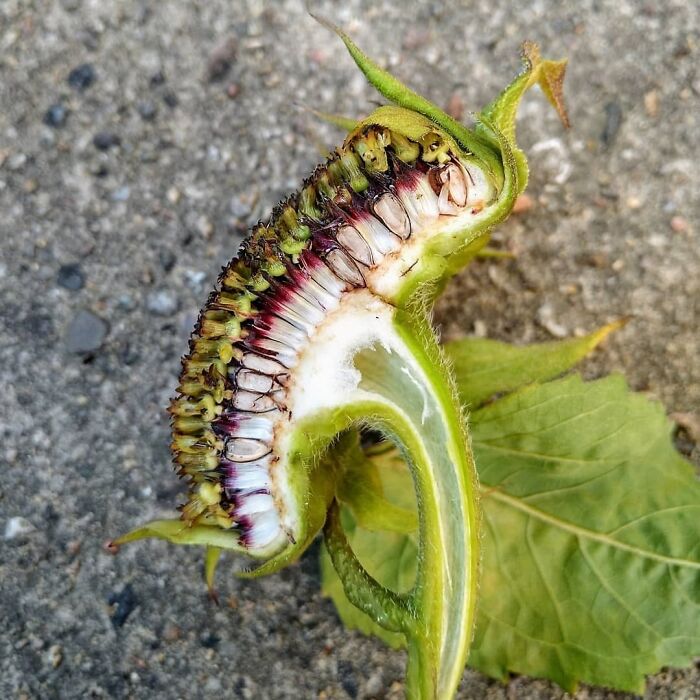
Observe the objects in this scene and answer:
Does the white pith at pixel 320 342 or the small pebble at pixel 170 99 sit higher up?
the small pebble at pixel 170 99

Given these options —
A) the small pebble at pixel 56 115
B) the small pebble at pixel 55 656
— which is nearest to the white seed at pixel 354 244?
the small pebble at pixel 56 115

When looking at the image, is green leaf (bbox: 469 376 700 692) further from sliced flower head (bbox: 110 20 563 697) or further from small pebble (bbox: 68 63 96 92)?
small pebble (bbox: 68 63 96 92)

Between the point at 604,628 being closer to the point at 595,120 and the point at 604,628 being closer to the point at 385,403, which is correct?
the point at 385,403

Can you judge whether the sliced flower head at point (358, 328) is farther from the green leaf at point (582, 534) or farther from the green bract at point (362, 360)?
the green leaf at point (582, 534)

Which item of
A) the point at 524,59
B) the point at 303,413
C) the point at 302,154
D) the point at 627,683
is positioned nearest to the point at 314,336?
the point at 303,413

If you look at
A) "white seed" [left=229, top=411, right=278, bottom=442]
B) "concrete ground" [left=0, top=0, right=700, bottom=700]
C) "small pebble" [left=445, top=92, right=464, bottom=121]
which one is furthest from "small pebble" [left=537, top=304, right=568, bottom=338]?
"white seed" [left=229, top=411, right=278, bottom=442]

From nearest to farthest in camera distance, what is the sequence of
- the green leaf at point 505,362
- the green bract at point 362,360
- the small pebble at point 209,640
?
1. the green bract at point 362,360
2. the green leaf at point 505,362
3. the small pebble at point 209,640
